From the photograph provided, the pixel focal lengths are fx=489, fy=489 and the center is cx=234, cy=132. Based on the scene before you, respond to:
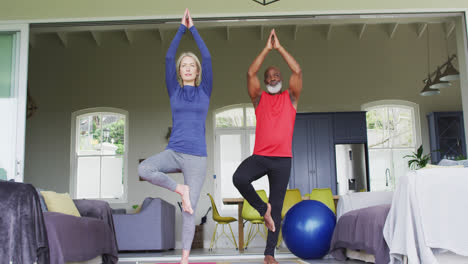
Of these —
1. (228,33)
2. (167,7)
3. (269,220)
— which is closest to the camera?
(269,220)

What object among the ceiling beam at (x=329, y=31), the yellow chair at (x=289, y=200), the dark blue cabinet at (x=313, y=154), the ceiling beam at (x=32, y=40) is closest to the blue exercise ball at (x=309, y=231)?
the yellow chair at (x=289, y=200)

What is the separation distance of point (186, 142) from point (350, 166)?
7717 millimetres

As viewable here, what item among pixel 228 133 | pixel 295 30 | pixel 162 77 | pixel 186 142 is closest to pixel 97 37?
pixel 162 77

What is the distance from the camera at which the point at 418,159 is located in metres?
10.7

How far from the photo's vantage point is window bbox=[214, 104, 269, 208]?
1090 centimetres

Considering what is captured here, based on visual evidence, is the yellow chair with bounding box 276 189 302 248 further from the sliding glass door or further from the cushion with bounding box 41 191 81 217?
the sliding glass door

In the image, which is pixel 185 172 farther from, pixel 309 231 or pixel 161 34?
pixel 161 34

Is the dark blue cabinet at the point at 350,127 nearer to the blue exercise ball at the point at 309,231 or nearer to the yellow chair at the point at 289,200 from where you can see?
the yellow chair at the point at 289,200

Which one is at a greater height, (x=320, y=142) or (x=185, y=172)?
(x=320, y=142)

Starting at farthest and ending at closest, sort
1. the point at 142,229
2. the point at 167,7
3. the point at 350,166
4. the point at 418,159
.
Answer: the point at 418,159 → the point at 350,166 → the point at 142,229 → the point at 167,7

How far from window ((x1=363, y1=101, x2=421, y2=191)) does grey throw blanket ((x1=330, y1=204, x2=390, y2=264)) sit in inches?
251

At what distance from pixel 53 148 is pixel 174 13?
660cm

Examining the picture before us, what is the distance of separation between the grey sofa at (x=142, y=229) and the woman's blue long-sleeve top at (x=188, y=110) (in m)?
4.68

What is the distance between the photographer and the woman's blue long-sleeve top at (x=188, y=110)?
3293 mm
